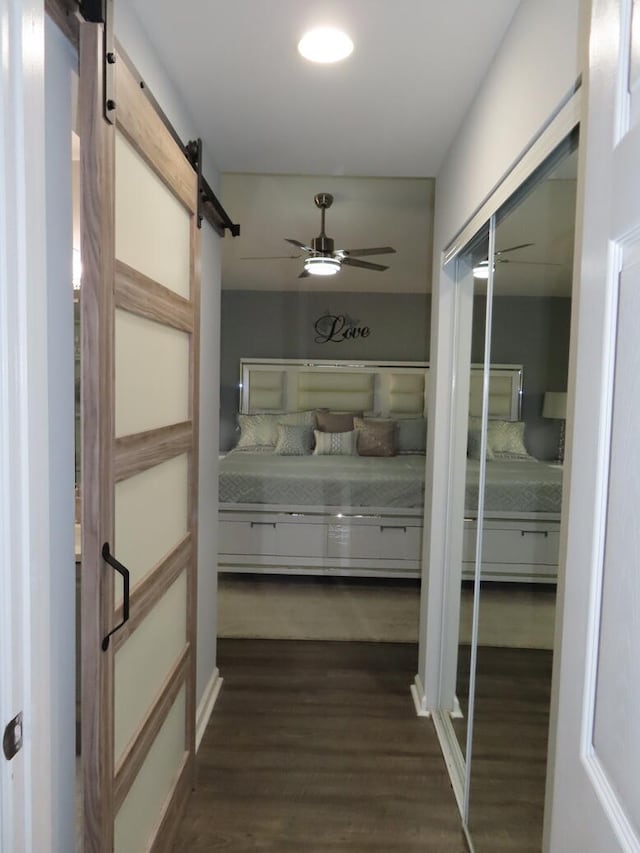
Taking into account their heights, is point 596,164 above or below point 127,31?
below

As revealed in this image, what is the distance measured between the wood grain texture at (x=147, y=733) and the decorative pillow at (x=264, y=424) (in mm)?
4007

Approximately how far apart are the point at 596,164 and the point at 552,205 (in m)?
0.84

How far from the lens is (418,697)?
2.79m

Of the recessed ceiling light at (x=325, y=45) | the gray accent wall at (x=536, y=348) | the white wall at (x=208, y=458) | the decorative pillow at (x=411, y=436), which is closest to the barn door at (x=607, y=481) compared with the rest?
the gray accent wall at (x=536, y=348)

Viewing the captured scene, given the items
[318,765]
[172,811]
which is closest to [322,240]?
[318,765]

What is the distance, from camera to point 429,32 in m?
1.64

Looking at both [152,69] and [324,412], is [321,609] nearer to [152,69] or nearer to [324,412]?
[324,412]

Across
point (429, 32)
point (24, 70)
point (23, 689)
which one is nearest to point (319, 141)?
point (429, 32)

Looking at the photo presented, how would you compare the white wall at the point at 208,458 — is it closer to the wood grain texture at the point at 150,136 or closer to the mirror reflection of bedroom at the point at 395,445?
the wood grain texture at the point at 150,136

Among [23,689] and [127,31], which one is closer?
[23,689]

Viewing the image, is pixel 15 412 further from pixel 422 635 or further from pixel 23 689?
pixel 422 635

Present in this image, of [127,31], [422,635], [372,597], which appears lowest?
[372,597]

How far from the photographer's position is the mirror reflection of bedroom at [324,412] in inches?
154

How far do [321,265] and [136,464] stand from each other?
2.96 m
